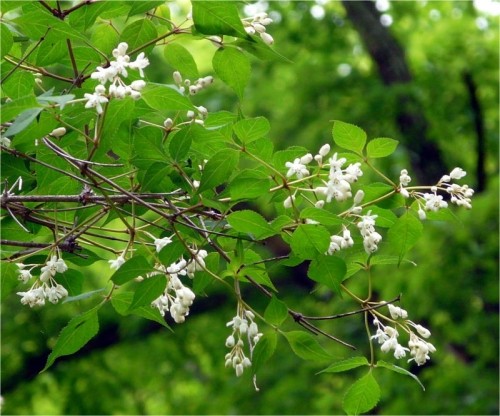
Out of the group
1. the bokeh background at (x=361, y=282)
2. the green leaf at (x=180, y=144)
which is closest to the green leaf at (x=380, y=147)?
the green leaf at (x=180, y=144)

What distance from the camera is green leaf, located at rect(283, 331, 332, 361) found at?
4.48 ft

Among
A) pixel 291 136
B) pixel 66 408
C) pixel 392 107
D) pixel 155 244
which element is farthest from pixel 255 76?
pixel 155 244

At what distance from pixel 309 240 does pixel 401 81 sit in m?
6.39

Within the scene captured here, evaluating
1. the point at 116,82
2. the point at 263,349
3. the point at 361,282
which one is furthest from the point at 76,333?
the point at 361,282

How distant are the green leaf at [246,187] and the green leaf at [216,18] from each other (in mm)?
194

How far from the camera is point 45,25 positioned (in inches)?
50.3

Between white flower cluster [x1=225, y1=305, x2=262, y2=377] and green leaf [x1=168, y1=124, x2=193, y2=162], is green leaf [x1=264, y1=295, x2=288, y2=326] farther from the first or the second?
green leaf [x1=168, y1=124, x2=193, y2=162]

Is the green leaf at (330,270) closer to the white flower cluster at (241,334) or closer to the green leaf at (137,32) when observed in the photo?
the white flower cluster at (241,334)

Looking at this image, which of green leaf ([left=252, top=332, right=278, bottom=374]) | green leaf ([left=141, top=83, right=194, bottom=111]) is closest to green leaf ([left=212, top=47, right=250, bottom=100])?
green leaf ([left=141, top=83, right=194, bottom=111])

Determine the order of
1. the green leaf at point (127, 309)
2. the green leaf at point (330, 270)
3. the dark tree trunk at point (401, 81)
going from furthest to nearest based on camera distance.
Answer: the dark tree trunk at point (401, 81), the green leaf at point (127, 309), the green leaf at point (330, 270)

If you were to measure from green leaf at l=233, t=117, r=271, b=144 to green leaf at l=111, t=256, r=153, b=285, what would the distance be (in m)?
0.22

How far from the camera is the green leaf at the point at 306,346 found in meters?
1.37

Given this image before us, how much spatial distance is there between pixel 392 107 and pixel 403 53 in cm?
81

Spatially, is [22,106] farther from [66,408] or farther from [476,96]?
[66,408]
